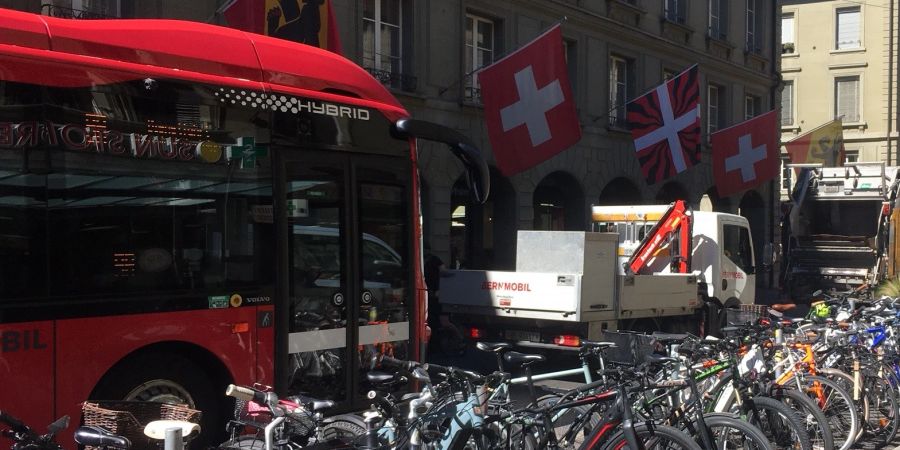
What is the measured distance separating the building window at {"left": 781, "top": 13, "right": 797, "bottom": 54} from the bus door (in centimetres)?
3955

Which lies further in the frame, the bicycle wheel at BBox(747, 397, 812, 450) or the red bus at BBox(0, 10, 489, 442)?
the bicycle wheel at BBox(747, 397, 812, 450)

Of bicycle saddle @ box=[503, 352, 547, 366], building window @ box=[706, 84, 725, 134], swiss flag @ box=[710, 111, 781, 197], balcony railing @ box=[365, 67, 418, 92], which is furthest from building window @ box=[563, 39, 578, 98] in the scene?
bicycle saddle @ box=[503, 352, 547, 366]

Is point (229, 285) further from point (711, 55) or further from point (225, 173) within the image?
point (711, 55)

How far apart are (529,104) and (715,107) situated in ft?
46.4

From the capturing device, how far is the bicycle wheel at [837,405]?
641cm

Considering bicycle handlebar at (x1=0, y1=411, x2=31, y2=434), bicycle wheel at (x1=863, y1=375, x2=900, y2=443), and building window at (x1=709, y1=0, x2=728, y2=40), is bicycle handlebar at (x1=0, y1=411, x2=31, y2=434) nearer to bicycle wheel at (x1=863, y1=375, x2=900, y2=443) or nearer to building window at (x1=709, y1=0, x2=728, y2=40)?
bicycle wheel at (x1=863, y1=375, x2=900, y2=443)

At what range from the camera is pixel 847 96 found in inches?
1629

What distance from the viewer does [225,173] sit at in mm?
6109

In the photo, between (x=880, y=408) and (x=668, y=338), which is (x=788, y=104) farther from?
(x=668, y=338)

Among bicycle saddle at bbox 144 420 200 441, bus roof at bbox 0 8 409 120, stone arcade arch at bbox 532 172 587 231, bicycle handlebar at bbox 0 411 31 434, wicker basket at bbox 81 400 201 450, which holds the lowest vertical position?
wicker basket at bbox 81 400 201 450

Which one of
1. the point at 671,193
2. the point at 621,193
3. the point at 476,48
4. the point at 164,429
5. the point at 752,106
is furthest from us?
the point at 752,106

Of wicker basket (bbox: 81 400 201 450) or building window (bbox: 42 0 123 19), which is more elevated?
building window (bbox: 42 0 123 19)

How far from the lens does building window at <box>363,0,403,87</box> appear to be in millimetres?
15469

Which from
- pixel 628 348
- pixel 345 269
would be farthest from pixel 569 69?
pixel 628 348
